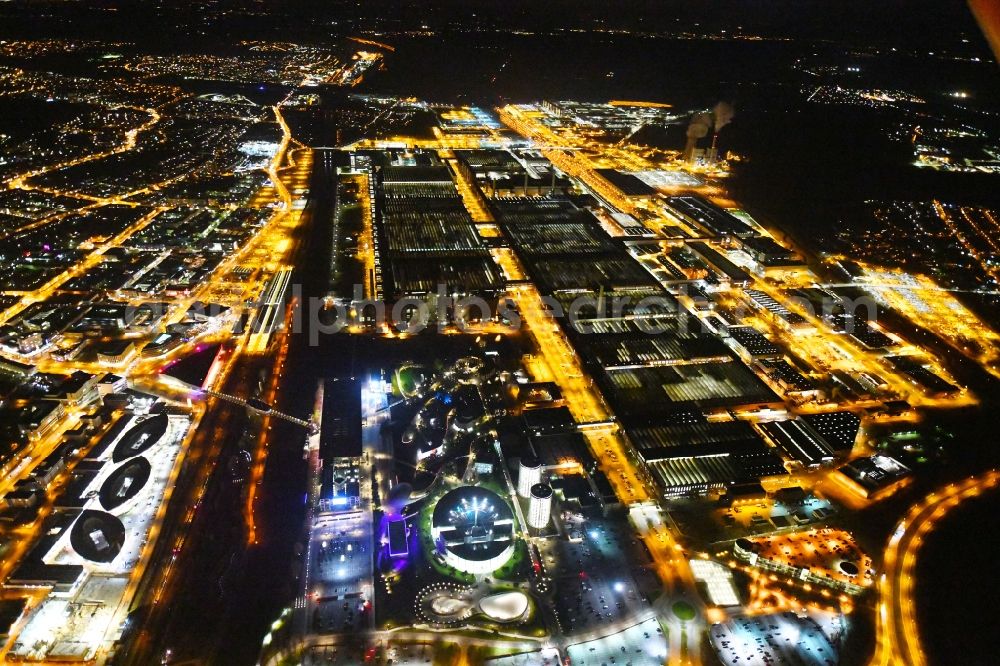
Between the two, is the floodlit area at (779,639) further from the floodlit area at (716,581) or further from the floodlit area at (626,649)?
the floodlit area at (626,649)

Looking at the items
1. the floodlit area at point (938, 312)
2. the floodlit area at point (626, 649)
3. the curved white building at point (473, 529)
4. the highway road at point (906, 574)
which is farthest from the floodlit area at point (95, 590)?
the floodlit area at point (938, 312)

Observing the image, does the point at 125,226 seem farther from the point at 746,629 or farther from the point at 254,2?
the point at 254,2

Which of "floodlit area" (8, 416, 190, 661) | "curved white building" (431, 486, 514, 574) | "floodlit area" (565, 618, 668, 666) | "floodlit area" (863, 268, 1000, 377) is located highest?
"floodlit area" (863, 268, 1000, 377)

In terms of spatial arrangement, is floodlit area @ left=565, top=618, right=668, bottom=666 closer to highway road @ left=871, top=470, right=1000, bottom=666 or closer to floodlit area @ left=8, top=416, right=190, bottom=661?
highway road @ left=871, top=470, right=1000, bottom=666

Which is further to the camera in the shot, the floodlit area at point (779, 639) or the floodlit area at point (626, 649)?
the floodlit area at point (779, 639)

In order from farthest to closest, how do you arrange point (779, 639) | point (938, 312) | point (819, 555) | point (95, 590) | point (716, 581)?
point (938, 312), point (819, 555), point (716, 581), point (95, 590), point (779, 639)

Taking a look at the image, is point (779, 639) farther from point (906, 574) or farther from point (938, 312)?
point (938, 312)

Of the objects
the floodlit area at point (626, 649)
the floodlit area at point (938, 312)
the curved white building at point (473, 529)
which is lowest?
the floodlit area at point (626, 649)

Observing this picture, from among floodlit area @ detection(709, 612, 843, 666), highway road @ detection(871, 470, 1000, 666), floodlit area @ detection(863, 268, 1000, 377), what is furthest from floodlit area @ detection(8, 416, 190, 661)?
floodlit area @ detection(863, 268, 1000, 377)

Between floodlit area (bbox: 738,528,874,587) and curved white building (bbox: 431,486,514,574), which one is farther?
floodlit area (bbox: 738,528,874,587)

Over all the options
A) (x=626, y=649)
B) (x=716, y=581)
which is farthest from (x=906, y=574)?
(x=626, y=649)

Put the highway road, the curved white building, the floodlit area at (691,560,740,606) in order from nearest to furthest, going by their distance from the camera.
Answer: the highway road → the floodlit area at (691,560,740,606) → the curved white building

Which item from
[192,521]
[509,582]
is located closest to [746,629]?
[509,582]
